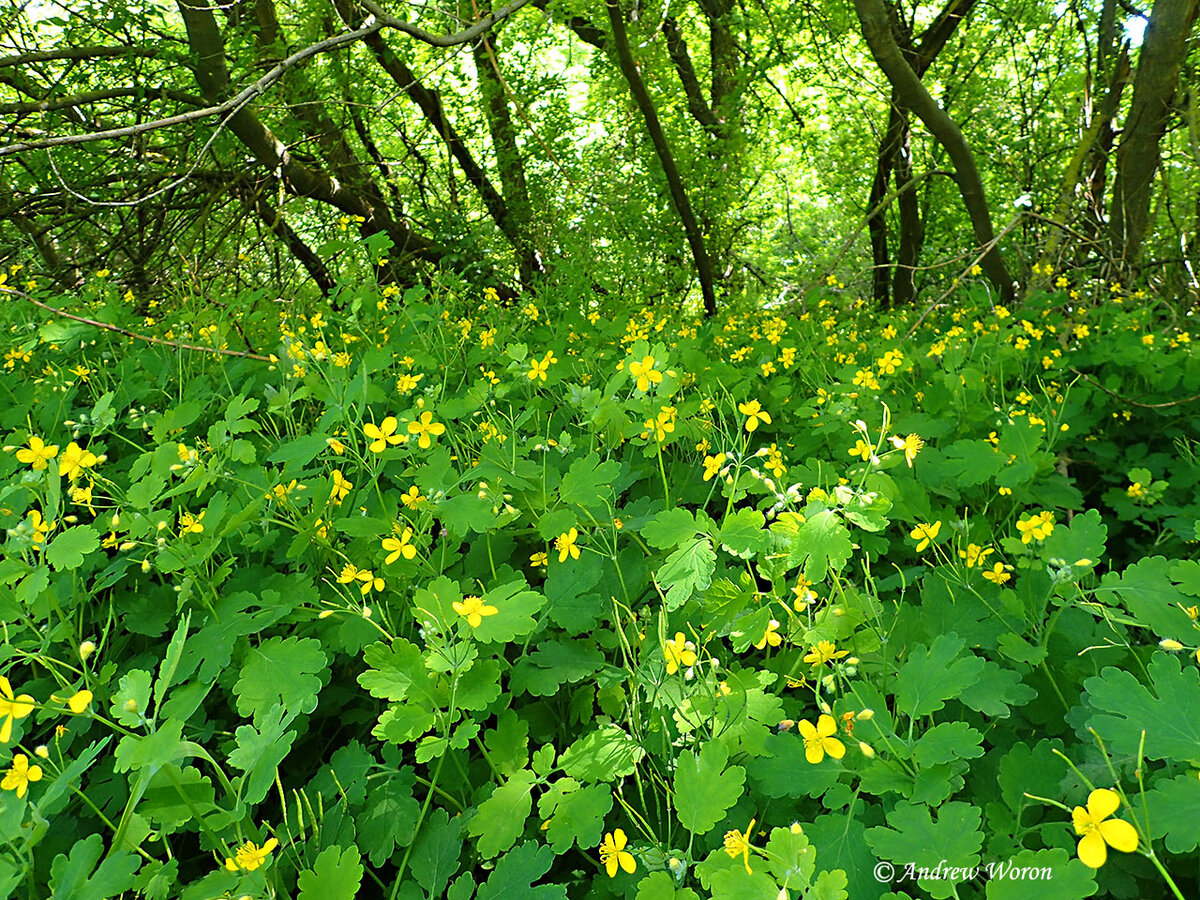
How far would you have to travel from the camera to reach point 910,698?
3.58ft

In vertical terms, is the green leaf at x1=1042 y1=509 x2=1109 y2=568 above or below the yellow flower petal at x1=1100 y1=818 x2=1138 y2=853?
above

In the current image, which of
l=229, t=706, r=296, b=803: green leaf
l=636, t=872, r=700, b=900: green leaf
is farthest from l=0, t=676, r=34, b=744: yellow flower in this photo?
l=636, t=872, r=700, b=900: green leaf

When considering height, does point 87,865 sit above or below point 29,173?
below

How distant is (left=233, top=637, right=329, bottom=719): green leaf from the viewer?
1.22m

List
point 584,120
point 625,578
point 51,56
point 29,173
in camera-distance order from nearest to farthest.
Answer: point 625,578, point 51,56, point 29,173, point 584,120

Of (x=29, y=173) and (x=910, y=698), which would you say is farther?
(x=29, y=173)

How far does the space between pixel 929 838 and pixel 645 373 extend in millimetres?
978

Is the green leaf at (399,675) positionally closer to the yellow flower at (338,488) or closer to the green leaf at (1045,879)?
the yellow flower at (338,488)

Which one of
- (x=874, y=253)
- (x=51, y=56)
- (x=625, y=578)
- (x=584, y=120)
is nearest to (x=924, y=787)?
(x=625, y=578)

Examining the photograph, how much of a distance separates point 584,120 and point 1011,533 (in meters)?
6.62

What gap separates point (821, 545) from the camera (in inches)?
43.0

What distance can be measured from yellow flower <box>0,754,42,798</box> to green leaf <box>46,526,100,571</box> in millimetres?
408

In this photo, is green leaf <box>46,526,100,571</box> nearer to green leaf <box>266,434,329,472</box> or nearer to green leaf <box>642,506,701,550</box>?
green leaf <box>266,434,329,472</box>

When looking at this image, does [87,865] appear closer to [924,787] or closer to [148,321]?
[924,787]
